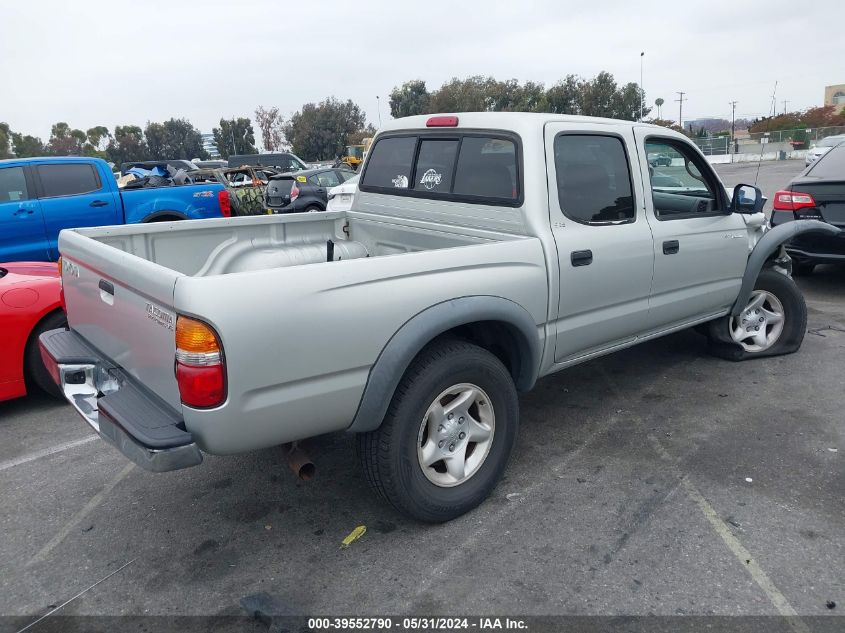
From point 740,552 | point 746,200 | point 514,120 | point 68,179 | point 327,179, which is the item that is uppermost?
point 514,120

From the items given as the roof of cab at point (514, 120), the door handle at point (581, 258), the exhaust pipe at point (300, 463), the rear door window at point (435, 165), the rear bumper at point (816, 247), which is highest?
the roof of cab at point (514, 120)

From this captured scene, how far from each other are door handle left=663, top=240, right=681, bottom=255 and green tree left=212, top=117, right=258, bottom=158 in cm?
7807

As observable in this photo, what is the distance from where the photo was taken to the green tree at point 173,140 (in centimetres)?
7625

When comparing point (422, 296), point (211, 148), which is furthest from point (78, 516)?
point (211, 148)

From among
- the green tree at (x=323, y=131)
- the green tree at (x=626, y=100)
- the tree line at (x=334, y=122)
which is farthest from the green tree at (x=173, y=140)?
the green tree at (x=626, y=100)

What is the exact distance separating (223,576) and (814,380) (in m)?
4.39

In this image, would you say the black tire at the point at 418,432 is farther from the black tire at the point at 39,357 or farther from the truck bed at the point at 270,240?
the black tire at the point at 39,357

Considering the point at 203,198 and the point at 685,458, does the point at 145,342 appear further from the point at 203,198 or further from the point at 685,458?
the point at 203,198

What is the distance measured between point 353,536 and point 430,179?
223 centimetres

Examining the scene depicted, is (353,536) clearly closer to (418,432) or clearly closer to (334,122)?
(418,432)

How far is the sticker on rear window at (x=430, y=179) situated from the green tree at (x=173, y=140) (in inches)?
3111

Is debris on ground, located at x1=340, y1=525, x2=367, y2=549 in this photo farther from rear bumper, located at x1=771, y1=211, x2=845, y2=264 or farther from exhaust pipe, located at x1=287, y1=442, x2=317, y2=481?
rear bumper, located at x1=771, y1=211, x2=845, y2=264

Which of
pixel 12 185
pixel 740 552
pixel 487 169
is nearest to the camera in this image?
pixel 740 552

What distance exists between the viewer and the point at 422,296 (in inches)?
113
